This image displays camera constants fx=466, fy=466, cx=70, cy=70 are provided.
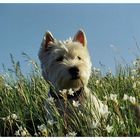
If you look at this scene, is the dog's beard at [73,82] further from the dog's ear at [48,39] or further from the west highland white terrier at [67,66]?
the dog's ear at [48,39]

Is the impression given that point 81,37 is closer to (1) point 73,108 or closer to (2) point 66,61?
(2) point 66,61

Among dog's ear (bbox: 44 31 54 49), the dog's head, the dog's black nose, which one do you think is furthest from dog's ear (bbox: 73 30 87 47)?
the dog's black nose

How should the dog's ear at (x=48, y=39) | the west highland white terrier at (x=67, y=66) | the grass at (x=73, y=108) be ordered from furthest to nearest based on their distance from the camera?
the dog's ear at (x=48, y=39), the west highland white terrier at (x=67, y=66), the grass at (x=73, y=108)

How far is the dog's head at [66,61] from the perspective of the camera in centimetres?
449

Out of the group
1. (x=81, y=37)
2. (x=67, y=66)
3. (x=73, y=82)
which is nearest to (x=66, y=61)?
(x=67, y=66)

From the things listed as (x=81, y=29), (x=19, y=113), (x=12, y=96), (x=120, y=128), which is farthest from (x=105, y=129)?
(x=12, y=96)

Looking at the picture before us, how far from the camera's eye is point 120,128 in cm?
353

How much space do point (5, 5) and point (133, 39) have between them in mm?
1324

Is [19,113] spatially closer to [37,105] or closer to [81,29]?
[37,105]

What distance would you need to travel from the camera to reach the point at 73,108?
13.3 ft

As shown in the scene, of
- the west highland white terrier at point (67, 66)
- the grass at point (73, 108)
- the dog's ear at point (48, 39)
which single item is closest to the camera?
the grass at point (73, 108)

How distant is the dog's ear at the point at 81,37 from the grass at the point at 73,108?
48 cm

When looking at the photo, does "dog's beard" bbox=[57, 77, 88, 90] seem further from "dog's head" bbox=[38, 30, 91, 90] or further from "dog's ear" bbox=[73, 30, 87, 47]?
"dog's ear" bbox=[73, 30, 87, 47]

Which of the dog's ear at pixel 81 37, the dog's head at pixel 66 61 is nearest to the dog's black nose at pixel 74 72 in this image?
the dog's head at pixel 66 61
